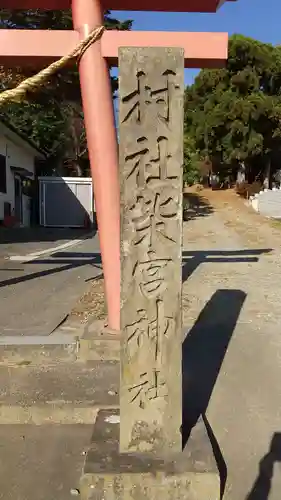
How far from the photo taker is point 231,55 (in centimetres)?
3253

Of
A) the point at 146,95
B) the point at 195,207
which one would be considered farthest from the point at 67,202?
the point at 146,95

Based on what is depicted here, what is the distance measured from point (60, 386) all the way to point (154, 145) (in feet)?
7.82

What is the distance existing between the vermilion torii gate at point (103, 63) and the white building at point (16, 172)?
11370 millimetres

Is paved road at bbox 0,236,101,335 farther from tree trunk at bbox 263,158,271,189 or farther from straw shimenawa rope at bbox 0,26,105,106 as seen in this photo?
A: tree trunk at bbox 263,158,271,189

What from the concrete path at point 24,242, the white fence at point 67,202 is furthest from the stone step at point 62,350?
the white fence at point 67,202

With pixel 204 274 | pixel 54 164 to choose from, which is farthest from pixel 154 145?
pixel 54 164

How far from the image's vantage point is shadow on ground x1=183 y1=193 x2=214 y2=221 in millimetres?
26570

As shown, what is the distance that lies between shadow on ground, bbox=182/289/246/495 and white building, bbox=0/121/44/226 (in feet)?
38.6

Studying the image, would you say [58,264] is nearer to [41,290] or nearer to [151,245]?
[41,290]

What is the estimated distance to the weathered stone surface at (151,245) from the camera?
2.65 metres

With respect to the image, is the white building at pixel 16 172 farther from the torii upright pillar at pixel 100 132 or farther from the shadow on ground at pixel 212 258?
the torii upright pillar at pixel 100 132

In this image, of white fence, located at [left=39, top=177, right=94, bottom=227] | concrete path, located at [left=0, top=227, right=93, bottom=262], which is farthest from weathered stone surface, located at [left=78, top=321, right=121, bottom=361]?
white fence, located at [left=39, top=177, right=94, bottom=227]

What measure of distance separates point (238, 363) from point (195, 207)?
2617cm

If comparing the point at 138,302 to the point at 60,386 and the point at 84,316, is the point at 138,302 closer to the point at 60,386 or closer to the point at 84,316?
the point at 60,386
